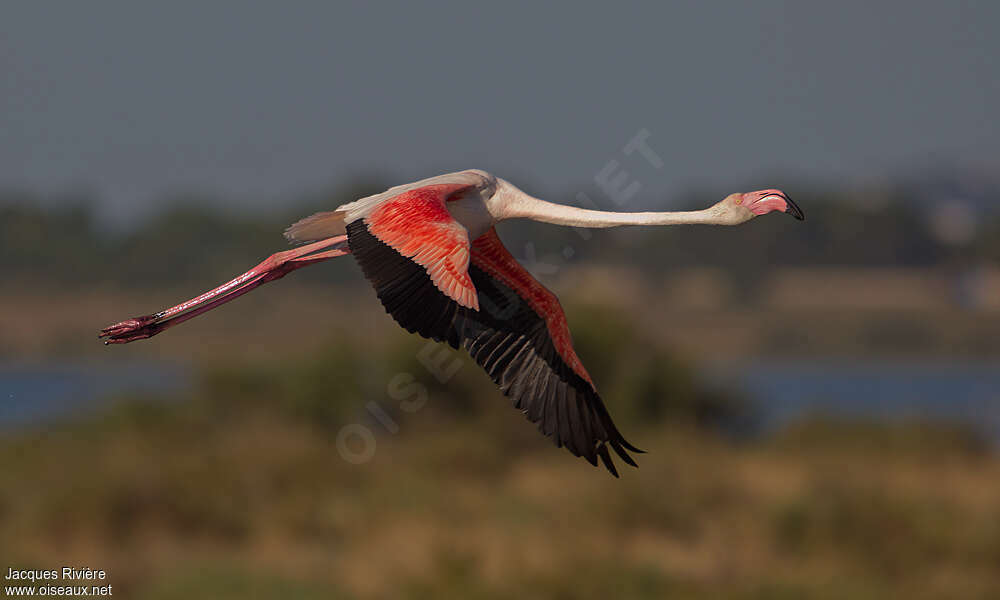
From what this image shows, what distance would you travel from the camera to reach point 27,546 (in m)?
30.9

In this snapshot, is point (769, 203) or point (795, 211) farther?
point (769, 203)

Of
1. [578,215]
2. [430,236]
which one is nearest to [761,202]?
[578,215]

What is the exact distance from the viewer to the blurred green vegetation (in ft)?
92.6

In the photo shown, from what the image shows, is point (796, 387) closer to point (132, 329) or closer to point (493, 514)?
point (493, 514)

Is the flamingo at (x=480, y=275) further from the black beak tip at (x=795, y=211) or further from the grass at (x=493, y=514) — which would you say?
the grass at (x=493, y=514)

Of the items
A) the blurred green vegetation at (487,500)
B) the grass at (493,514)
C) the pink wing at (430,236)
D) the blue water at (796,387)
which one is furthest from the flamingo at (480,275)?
the grass at (493,514)

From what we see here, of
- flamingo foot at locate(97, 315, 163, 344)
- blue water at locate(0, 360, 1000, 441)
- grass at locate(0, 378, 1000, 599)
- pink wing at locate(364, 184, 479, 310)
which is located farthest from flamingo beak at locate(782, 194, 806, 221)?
grass at locate(0, 378, 1000, 599)

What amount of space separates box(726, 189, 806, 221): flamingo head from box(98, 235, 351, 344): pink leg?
257cm

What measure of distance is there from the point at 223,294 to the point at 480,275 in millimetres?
1850

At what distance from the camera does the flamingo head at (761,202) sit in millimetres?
9062

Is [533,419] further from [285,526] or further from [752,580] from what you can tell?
[285,526]

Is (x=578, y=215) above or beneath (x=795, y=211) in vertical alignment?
beneath

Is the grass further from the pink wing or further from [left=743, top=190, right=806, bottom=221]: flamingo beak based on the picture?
the pink wing

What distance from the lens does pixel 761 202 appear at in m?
9.28
